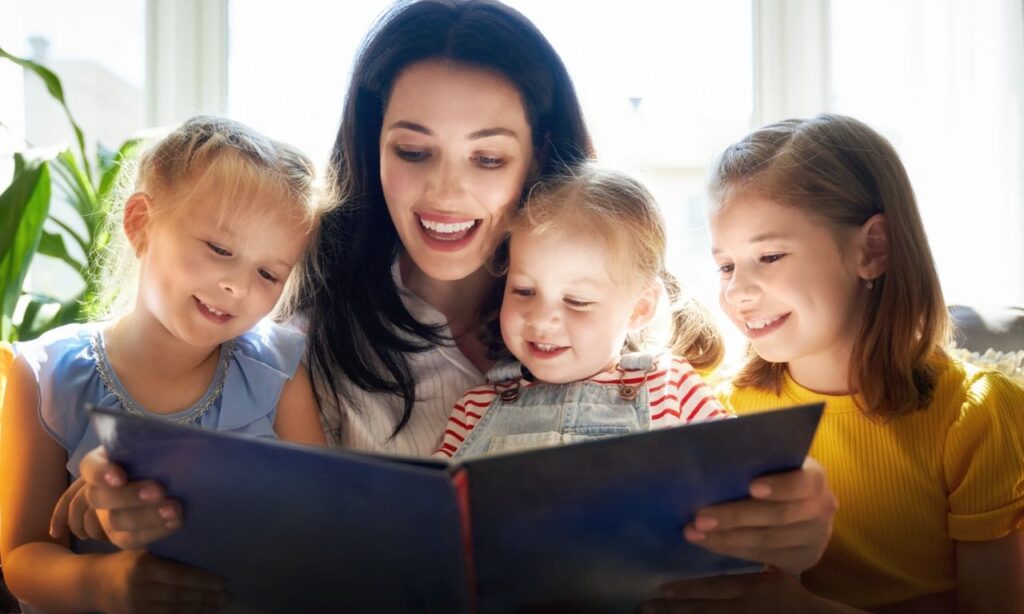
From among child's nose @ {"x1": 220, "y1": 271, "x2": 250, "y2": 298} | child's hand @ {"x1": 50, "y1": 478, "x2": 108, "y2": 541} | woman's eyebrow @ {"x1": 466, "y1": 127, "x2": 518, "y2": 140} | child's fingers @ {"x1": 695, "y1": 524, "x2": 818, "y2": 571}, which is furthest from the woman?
child's fingers @ {"x1": 695, "y1": 524, "x2": 818, "y2": 571}

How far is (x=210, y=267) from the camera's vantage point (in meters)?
1.31

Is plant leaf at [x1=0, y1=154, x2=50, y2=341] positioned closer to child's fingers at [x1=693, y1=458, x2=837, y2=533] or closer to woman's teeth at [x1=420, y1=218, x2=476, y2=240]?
woman's teeth at [x1=420, y1=218, x2=476, y2=240]

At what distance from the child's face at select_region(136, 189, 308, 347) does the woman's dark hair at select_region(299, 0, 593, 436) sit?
200 mm

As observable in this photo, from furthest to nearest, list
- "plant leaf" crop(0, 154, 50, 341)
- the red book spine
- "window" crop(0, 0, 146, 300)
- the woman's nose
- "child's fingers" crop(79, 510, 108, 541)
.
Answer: "window" crop(0, 0, 146, 300), "plant leaf" crop(0, 154, 50, 341), the woman's nose, "child's fingers" crop(79, 510, 108, 541), the red book spine

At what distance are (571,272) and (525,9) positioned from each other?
1.79 m

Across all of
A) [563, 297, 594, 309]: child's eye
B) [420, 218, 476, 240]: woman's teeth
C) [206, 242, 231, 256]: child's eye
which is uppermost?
[206, 242, 231, 256]: child's eye

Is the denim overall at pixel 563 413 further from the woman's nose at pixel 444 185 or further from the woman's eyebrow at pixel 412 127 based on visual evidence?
the woman's eyebrow at pixel 412 127

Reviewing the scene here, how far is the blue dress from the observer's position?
1.31 meters

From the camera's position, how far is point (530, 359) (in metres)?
1.40

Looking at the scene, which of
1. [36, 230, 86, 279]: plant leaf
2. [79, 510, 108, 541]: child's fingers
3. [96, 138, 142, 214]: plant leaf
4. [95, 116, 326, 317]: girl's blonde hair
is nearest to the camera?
[79, 510, 108, 541]: child's fingers

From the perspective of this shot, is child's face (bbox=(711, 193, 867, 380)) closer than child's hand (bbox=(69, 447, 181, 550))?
No

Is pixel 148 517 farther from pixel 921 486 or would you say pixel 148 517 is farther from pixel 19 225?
pixel 19 225

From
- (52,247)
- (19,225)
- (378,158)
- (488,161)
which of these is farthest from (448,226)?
(52,247)

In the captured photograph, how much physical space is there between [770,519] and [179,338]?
0.88 metres
